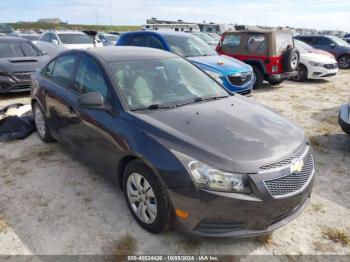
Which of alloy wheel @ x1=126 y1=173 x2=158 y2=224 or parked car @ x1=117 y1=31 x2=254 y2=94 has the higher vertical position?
parked car @ x1=117 y1=31 x2=254 y2=94

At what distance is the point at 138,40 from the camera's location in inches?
356

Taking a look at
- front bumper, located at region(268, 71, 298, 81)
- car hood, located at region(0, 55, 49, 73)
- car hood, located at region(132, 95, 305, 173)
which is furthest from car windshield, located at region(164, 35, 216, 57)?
car hood, located at region(132, 95, 305, 173)

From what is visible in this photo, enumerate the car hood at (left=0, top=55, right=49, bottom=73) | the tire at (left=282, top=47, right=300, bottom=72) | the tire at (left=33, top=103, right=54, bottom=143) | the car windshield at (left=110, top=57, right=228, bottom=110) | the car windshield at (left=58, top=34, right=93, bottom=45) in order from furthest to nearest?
the car windshield at (left=58, top=34, right=93, bottom=45) < the tire at (left=282, top=47, right=300, bottom=72) < the car hood at (left=0, top=55, right=49, bottom=73) < the tire at (left=33, top=103, right=54, bottom=143) < the car windshield at (left=110, top=57, right=228, bottom=110)

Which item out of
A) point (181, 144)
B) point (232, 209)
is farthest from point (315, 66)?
point (232, 209)

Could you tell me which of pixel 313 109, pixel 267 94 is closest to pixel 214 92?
pixel 313 109

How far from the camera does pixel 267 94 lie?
929 cm

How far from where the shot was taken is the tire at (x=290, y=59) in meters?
9.45

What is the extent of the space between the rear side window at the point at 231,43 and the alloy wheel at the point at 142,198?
812 centimetres

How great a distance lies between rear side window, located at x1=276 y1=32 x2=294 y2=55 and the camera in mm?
→ 9594

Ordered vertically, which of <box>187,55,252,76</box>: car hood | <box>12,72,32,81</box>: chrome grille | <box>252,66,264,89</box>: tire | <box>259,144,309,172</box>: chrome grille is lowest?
<box>252,66,264,89</box>: tire

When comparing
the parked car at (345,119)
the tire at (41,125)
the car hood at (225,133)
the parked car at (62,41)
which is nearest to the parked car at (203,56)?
the parked car at (345,119)

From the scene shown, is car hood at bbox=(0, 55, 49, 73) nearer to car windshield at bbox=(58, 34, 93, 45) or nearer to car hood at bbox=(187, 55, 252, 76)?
car hood at bbox=(187, 55, 252, 76)

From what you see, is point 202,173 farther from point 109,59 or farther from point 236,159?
point 109,59

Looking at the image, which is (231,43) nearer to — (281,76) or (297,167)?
(281,76)
